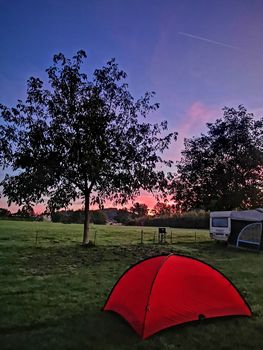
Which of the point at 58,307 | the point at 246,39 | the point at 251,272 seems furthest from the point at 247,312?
the point at 246,39

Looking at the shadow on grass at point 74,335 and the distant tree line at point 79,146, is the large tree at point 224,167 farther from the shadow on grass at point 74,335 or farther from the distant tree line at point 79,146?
the shadow on grass at point 74,335

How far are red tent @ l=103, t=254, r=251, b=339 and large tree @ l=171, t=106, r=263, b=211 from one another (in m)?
25.9

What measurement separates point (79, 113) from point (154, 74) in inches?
222

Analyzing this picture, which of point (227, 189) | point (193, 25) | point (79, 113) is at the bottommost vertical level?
point (227, 189)

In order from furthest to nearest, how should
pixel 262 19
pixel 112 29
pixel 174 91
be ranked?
1. pixel 174 91
2. pixel 112 29
3. pixel 262 19

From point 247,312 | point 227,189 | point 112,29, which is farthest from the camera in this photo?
point 227,189

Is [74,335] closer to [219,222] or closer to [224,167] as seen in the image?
[219,222]

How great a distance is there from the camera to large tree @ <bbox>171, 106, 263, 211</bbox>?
3244 centimetres

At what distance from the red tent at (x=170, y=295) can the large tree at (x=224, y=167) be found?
84.9 feet

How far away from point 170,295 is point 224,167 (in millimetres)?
28650

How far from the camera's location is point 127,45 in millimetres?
14930

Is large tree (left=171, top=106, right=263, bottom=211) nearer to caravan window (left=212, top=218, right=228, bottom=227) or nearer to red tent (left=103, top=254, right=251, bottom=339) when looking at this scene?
caravan window (left=212, top=218, right=228, bottom=227)

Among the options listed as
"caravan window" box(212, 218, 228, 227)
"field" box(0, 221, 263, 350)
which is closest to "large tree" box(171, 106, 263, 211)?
"caravan window" box(212, 218, 228, 227)

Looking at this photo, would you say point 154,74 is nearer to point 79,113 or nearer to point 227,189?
point 79,113
